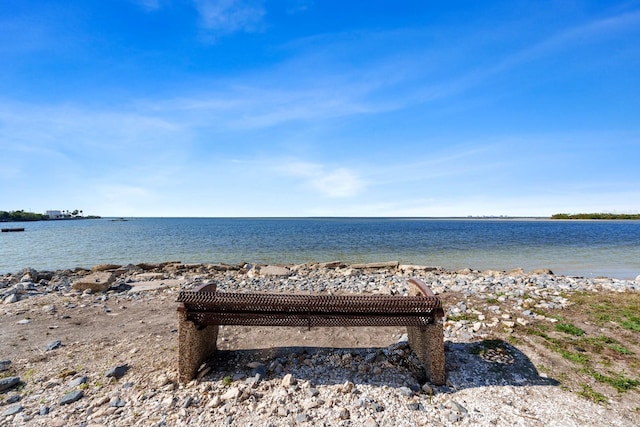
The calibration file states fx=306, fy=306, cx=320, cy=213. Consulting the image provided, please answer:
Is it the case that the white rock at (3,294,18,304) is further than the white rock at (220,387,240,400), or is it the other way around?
the white rock at (3,294,18,304)

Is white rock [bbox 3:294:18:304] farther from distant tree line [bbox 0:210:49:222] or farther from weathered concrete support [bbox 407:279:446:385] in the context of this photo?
distant tree line [bbox 0:210:49:222]

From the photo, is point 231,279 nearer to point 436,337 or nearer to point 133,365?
point 133,365

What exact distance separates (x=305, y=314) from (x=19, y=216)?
202544 millimetres

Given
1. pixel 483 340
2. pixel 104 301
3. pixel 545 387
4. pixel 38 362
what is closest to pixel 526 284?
pixel 483 340

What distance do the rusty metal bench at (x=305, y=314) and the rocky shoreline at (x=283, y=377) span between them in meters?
0.35

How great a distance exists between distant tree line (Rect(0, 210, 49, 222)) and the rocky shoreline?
186 m

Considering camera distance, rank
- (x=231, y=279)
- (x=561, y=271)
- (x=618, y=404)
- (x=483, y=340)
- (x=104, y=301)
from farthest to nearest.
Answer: (x=561, y=271), (x=231, y=279), (x=104, y=301), (x=483, y=340), (x=618, y=404)

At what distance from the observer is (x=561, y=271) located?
1636 cm

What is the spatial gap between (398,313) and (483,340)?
2112 millimetres

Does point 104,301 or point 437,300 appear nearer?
point 437,300

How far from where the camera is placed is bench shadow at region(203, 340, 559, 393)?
398 cm

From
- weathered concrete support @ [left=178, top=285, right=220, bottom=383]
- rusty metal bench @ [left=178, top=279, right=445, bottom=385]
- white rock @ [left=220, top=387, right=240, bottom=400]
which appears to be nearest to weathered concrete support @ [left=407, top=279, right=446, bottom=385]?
rusty metal bench @ [left=178, top=279, right=445, bottom=385]

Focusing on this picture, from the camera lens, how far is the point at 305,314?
4.11m

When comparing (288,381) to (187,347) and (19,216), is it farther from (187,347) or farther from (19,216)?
(19,216)
